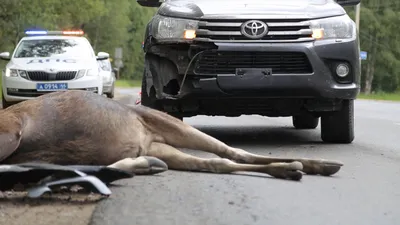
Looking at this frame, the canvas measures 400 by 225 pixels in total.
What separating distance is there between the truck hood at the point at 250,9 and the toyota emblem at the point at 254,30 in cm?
11

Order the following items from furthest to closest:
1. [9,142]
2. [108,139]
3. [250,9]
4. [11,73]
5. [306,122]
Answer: [11,73] → [306,122] → [250,9] → [108,139] → [9,142]

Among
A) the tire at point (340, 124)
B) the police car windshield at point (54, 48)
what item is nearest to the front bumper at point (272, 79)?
the tire at point (340, 124)

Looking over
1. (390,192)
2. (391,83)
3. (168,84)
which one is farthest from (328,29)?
(391,83)

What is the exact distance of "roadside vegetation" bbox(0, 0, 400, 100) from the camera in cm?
3559

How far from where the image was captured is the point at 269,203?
4762mm

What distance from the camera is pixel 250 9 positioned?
8.03 metres

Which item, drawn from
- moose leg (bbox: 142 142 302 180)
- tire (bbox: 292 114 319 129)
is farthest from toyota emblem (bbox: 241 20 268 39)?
tire (bbox: 292 114 319 129)

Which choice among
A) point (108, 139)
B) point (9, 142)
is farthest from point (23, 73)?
point (9, 142)

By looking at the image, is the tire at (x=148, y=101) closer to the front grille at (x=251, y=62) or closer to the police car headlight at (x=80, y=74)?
the front grille at (x=251, y=62)

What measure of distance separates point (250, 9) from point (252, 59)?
667mm

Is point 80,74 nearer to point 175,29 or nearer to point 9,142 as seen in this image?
point 175,29

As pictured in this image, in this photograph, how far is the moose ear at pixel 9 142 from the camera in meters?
4.56

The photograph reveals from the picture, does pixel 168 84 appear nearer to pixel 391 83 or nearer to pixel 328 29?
pixel 328 29

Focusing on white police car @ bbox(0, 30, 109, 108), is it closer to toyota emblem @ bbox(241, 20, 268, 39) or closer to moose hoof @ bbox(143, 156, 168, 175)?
toyota emblem @ bbox(241, 20, 268, 39)
